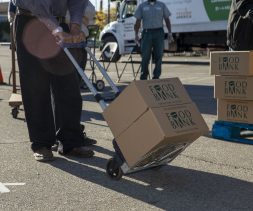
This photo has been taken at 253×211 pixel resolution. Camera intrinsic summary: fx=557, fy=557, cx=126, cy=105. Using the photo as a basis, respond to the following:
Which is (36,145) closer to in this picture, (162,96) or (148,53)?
(162,96)

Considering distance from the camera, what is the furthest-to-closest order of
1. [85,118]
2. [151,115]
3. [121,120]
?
[85,118], [121,120], [151,115]

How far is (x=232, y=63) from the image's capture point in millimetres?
6031

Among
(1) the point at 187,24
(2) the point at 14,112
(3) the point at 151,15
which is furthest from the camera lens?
(1) the point at 187,24

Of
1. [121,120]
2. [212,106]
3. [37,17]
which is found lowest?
[212,106]

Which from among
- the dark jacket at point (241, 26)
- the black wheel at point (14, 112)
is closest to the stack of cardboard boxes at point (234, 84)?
the dark jacket at point (241, 26)

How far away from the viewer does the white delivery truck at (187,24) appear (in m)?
20.9

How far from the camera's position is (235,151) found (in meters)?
5.55

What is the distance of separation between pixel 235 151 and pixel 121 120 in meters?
1.74

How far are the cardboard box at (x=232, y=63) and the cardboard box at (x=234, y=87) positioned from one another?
0.07 meters

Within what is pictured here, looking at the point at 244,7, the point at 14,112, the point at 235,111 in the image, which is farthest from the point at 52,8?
the point at 14,112

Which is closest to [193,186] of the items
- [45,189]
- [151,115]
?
[151,115]

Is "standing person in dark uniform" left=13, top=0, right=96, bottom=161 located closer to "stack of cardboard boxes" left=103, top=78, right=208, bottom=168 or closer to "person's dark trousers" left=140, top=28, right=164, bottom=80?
"stack of cardboard boxes" left=103, top=78, right=208, bottom=168

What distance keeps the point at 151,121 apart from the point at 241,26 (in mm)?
2521

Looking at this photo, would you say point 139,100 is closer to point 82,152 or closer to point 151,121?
point 151,121
